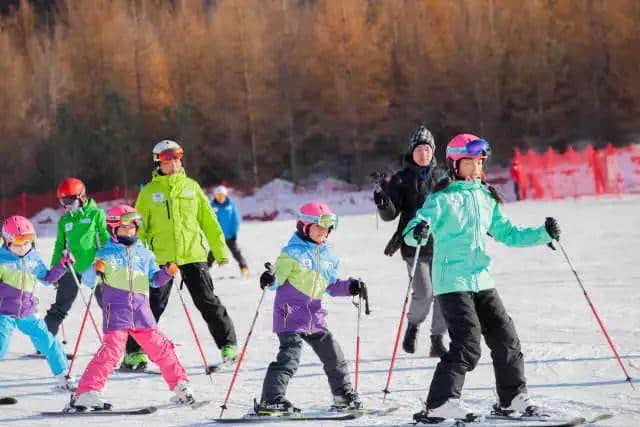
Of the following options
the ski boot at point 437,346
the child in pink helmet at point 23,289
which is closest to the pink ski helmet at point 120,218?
the child in pink helmet at point 23,289

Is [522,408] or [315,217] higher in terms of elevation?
[315,217]

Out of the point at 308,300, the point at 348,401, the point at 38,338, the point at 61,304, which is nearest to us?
the point at 348,401

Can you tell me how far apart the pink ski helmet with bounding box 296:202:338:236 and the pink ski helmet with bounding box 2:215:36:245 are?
2.04 meters

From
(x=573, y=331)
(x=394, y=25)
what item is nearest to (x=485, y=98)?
(x=394, y=25)

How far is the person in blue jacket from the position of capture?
12695 millimetres

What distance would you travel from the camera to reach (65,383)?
19.7 ft

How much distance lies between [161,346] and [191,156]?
3341 centimetres

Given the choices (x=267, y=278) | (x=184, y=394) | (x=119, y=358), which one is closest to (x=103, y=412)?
(x=119, y=358)

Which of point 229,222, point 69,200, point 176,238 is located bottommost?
point 229,222

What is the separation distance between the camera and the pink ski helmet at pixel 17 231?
615 cm

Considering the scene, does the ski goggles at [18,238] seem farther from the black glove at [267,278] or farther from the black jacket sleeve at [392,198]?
the black jacket sleeve at [392,198]

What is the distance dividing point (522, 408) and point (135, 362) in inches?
121

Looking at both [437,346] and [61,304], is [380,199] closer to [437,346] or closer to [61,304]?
[437,346]

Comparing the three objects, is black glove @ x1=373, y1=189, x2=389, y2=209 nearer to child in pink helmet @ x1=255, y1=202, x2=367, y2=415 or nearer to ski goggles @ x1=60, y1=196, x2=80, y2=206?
child in pink helmet @ x1=255, y1=202, x2=367, y2=415
